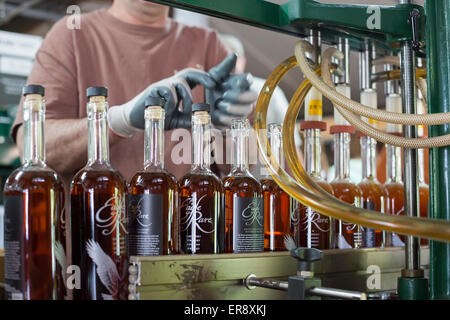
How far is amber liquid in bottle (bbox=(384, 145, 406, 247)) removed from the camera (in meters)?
1.36

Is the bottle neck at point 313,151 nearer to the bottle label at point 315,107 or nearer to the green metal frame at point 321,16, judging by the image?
the bottle label at point 315,107

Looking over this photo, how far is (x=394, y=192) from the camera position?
1432mm

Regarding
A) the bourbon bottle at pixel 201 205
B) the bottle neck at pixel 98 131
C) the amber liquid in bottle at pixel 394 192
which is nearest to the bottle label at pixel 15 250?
the bottle neck at pixel 98 131

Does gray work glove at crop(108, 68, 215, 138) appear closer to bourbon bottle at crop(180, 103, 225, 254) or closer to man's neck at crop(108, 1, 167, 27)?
bourbon bottle at crop(180, 103, 225, 254)

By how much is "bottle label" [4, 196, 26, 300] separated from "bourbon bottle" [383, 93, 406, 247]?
2.83 feet

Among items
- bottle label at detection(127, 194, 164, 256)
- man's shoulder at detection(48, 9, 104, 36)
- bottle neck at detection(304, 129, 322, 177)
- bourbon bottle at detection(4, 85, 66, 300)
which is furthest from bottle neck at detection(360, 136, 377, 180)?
man's shoulder at detection(48, 9, 104, 36)

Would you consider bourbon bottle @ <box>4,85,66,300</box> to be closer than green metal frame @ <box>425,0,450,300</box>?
Yes

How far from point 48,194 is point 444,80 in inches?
28.0

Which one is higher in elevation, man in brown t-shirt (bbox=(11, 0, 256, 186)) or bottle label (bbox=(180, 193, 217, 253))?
man in brown t-shirt (bbox=(11, 0, 256, 186))

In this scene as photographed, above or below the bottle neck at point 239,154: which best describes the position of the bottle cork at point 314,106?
above

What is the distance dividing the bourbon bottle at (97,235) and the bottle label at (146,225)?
0.02 meters

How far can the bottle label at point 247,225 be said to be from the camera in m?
1.03

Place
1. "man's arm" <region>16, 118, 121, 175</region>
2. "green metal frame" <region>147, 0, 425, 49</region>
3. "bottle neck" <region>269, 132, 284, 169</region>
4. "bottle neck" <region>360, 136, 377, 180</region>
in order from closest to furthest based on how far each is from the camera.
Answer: "green metal frame" <region>147, 0, 425, 49</region> → "bottle neck" <region>269, 132, 284, 169</region> → "bottle neck" <region>360, 136, 377, 180</region> → "man's arm" <region>16, 118, 121, 175</region>
